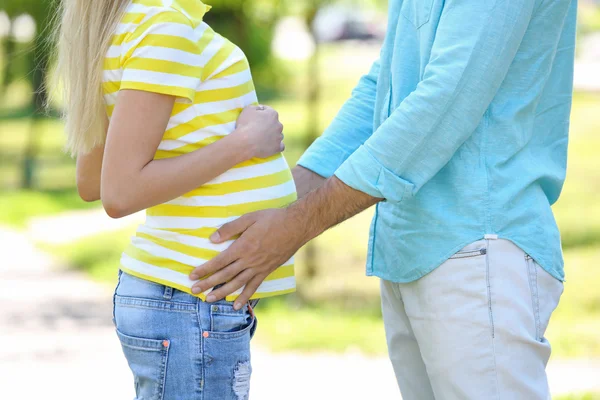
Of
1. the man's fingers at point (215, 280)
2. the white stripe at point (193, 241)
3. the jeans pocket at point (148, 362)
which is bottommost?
the jeans pocket at point (148, 362)

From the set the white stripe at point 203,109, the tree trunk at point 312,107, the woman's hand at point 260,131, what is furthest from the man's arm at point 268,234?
the tree trunk at point 312,107

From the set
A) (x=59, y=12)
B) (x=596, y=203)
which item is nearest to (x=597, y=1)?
(x=596, y=203)

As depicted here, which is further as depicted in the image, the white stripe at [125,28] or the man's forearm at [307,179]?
the man's forearm at [307,179]

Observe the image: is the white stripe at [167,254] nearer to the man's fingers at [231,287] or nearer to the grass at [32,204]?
the man's fingers at [231,287]

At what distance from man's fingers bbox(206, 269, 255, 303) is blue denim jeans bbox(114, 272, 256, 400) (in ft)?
0.08

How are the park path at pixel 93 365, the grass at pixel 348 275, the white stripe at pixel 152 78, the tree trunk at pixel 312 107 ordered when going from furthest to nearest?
the tree trunk at pixel 312 107 → the grass at pixel 348 275 → the park path at pixel 93 365 → the white stripe at pixel 152 78

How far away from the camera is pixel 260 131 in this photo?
2.12 metres

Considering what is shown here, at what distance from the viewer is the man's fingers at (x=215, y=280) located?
6.80 feet

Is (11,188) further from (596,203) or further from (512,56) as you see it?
(512,56)

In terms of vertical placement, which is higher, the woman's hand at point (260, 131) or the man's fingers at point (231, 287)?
the woman's hand at point (260, 131)

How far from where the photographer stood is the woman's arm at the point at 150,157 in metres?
1.96

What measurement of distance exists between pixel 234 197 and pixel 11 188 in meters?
11.8

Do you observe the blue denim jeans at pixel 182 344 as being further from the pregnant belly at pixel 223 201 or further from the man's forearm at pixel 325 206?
the man's forearm at pixel 325 206

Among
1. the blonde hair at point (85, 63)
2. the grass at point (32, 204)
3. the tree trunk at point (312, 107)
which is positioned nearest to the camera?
the blonde hair at point (85, 63)
